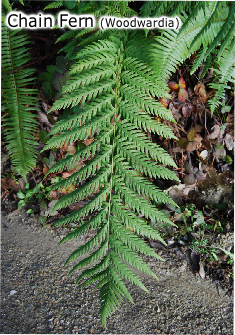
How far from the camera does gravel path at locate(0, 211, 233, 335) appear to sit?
5.83 ft

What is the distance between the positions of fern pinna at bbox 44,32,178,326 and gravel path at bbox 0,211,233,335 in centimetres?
54

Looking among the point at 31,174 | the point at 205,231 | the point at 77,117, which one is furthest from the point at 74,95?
the point at 205,231

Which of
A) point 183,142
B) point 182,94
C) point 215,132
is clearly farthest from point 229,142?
point 182,94

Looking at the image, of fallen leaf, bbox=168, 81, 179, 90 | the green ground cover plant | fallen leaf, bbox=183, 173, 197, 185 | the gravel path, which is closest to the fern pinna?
the green ground cover plant

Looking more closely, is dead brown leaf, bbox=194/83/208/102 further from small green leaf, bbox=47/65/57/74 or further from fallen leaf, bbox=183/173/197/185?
small green leaf, bbox=47/65/57/74

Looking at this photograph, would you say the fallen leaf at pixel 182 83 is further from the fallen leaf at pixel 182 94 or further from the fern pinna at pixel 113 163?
the fern pinna at pixel 113 163

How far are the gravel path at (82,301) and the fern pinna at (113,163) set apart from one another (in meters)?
0.54

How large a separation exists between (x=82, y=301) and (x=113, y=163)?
107 centimetres

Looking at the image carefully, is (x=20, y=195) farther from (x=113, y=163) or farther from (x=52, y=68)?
(x=113, y=163)

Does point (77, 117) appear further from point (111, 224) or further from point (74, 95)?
point (111, 224)

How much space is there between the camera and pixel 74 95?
1499 millimetres

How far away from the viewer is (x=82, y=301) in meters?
1.90

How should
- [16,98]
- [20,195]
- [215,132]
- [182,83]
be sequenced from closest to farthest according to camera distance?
1. [16,98]
2. [182,83]
3. [215,132]
4. [20,195]

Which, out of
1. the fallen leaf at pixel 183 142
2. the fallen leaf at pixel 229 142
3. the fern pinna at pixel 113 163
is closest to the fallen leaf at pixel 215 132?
the fallen leaf at pixel 229 142
